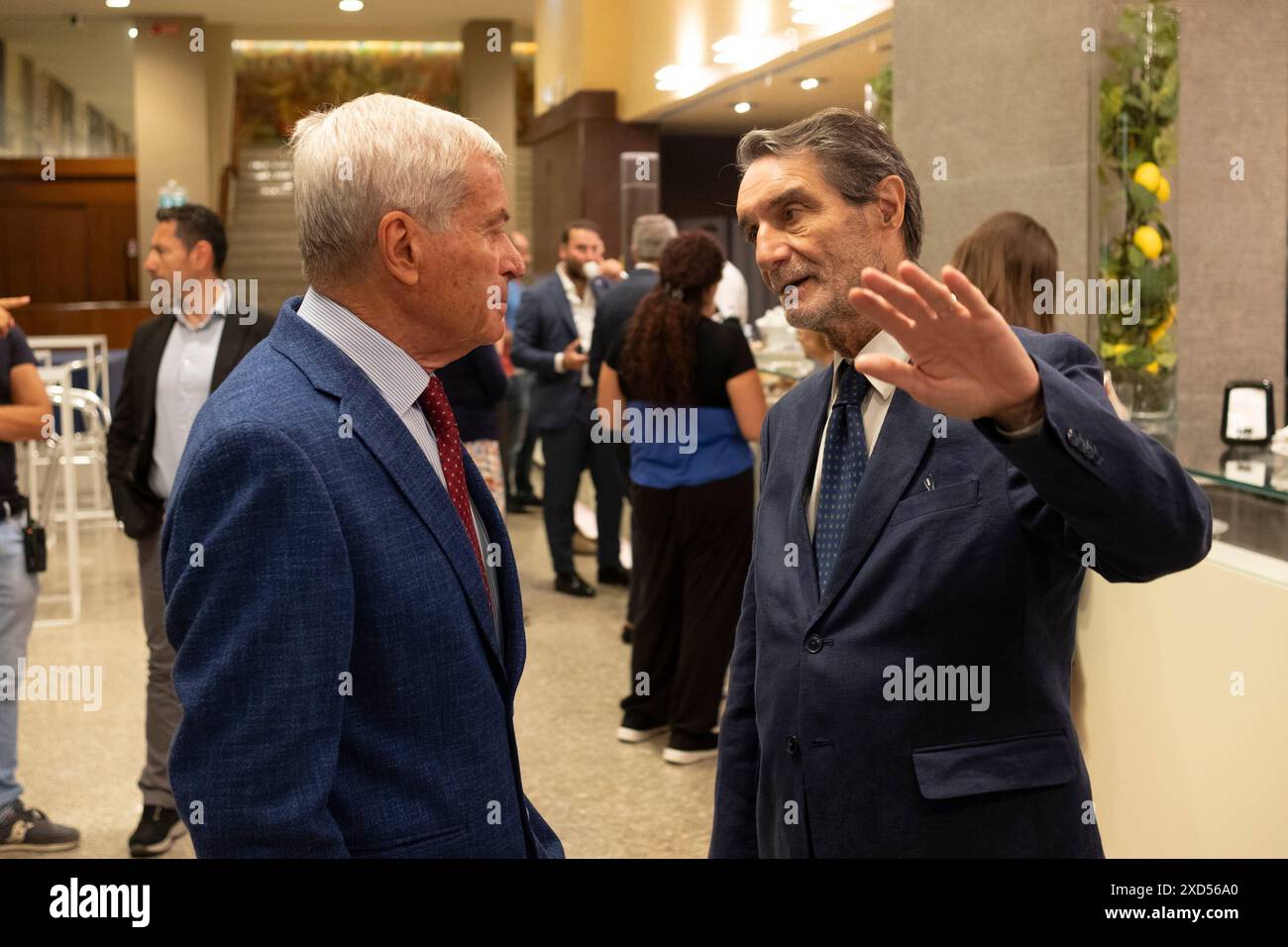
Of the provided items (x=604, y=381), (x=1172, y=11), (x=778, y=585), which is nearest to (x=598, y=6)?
(x=604, y=381)

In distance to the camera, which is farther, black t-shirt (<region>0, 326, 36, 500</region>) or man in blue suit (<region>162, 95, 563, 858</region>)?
black t-shirt (<region>0, 326, 36, 500</region>)

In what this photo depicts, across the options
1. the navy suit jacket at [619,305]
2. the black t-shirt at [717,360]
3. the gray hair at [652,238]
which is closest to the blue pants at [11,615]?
the black t-shirt at [717,360]

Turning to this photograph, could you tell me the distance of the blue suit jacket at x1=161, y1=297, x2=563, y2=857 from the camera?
1214 mm

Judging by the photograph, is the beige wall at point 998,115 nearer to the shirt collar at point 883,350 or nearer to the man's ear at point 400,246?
the shirt collar at point 883,350

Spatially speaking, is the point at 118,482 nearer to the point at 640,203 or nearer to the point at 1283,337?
the point at 1283,337

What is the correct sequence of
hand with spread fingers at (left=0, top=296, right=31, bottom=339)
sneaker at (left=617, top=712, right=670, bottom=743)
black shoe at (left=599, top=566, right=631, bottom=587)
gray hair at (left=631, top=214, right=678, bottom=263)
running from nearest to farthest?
hand with spread fingers at (left=0, top=296, right=31, bottom=339) → sneaker at (left=617, top=712, right=670, bottom=743) → gray hair at (left=631, top=214, right=678, bottom=263) → black shoe at (left=599, top=566, right=631, bottom=587)

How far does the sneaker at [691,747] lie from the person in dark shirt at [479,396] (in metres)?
1.19

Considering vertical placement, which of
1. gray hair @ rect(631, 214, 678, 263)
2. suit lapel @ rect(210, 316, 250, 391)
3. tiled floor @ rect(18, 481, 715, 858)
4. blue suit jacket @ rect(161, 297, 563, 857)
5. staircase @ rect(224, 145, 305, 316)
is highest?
staircase @ rect(224, 145, 305, 316)

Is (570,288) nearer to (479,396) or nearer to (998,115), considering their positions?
(479,396)

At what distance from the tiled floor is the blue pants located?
0.36m

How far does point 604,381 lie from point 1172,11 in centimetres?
233

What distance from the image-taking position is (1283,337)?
12.5 ft

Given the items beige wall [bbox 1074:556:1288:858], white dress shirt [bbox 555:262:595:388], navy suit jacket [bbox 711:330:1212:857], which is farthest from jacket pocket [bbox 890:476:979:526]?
white dress shirt [bbox 555:262:595:388]

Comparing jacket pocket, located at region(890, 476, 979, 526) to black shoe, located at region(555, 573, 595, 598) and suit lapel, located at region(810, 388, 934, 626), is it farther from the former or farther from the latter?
black shoe, located at region(555, 573, 595, 598)
